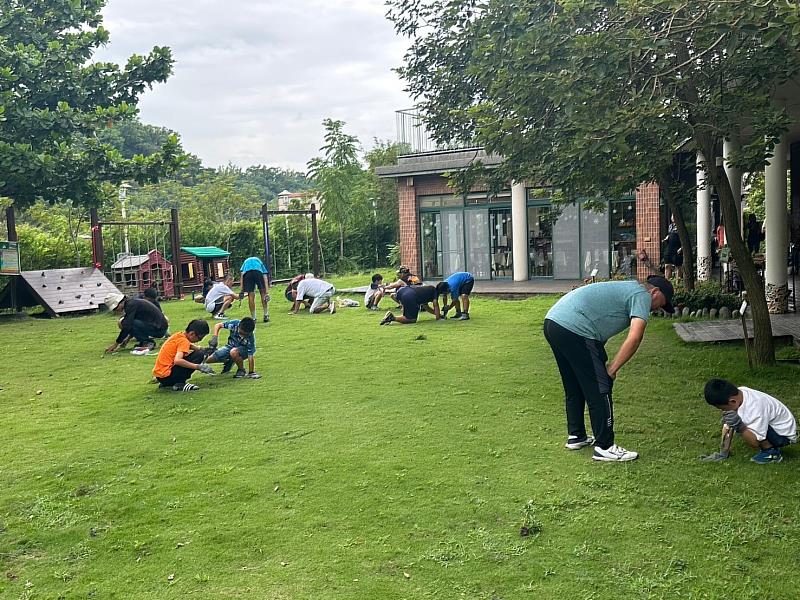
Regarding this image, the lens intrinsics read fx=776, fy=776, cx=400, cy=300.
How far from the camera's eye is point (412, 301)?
13633 mm

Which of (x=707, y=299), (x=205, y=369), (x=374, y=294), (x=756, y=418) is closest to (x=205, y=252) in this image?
(x=374, y=294)

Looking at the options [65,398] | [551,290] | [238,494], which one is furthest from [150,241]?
[238,494]

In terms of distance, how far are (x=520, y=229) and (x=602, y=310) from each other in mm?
15883

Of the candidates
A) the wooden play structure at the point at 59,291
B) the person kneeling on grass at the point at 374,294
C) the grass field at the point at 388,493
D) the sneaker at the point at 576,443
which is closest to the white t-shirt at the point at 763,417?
the grass field at the point at 388,493

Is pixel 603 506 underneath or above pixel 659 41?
underneath

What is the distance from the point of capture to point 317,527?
4488mm

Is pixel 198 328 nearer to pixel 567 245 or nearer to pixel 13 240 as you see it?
pixel 13 240

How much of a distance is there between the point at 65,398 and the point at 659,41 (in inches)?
273

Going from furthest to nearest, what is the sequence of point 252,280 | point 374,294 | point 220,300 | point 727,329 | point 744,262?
point 374,294 < point 220,300 < point 252,280 < point 727,329 < point 744,262

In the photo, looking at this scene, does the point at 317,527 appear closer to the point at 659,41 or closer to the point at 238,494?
the point at 238,494

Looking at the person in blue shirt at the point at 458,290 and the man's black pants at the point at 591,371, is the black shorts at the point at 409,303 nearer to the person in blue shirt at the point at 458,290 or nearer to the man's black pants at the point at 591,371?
the person in blue shirt at the point at 458,290

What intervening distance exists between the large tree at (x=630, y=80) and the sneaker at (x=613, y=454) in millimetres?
2340

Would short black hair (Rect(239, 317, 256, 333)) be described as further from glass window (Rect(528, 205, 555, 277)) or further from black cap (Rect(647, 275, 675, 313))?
glass window (Rect(528, 205, 555, 277))

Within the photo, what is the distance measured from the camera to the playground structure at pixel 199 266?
2106 cm
